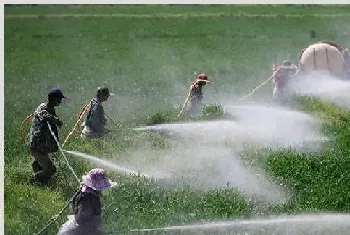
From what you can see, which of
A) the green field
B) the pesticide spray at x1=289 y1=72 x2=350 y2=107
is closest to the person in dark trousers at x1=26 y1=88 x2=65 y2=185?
the green field

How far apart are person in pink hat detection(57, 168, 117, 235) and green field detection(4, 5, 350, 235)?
0.40 m

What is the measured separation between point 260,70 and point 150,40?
3103 mm

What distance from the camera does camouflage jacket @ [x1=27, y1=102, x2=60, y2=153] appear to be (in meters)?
8.69

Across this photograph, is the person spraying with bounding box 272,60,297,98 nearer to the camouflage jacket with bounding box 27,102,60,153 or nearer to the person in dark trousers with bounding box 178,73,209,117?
the person in dark trousers with bounding box 178,73,209,117

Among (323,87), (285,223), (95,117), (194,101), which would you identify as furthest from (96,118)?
(323,87)

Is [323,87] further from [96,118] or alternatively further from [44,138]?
[44,138]

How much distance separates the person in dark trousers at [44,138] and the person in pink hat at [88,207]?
63.6 inches

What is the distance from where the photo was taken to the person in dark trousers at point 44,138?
8.70 metres

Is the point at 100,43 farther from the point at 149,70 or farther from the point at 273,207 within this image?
the point at 273,207

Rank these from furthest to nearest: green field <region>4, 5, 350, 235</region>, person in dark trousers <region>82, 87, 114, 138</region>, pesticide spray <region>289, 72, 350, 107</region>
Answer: pesticide spray <region>289, 72, 350, 107</region> < person in dark trousers <region>82, 87, 114, 138</region> < green field <region>4, 5, 350, 235</region>

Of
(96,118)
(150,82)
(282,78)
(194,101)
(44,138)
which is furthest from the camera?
(150,82)

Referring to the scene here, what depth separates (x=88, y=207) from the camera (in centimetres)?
722

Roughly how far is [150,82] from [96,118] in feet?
14.1

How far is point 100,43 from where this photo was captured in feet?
55.7
